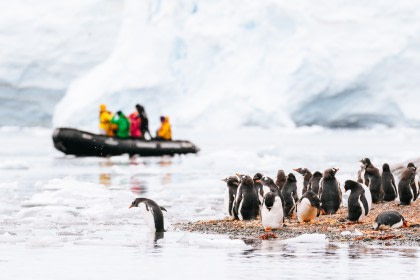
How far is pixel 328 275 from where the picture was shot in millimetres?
5516

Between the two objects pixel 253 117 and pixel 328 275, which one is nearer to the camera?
pixel 328 275

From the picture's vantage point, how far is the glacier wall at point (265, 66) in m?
29.1

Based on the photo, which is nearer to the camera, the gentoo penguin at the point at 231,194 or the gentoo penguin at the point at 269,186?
the gentoo penguin at the point at 269,186

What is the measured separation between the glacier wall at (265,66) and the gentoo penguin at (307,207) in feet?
66.9

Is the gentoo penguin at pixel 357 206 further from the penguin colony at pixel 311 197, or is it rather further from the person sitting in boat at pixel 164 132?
the person sitting in boat at pixel 164 132

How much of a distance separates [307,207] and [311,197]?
98mm

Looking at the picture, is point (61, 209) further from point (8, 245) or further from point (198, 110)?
point (198, 110)

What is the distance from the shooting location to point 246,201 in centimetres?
892

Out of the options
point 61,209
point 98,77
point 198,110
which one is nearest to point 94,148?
point 198,110

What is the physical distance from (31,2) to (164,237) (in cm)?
2894

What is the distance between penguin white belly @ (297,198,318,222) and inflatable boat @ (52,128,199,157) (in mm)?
14603

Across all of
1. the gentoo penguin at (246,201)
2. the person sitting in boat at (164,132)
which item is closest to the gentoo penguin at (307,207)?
the gentoo penguin at (246,201)

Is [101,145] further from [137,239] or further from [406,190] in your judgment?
[137,239]

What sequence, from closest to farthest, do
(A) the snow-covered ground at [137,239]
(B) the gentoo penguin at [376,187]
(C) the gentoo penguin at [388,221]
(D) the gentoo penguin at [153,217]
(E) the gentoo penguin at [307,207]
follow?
(A) the snow-covered ground at [137,239], (C) the gentoo penguin at [388,221], (D) the gentoo penguin at [153,217], (E) the gentoo penguin at [307,207], (B) the gentoo penguin at [376,187]
